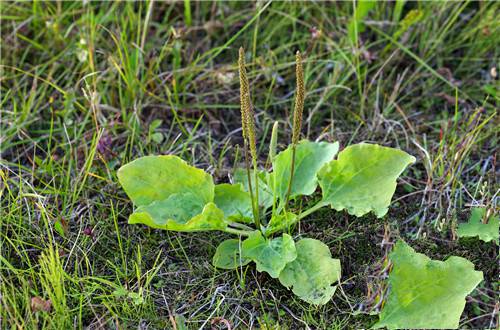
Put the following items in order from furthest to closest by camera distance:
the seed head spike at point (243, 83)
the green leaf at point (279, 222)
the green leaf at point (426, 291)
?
the green leaf at point (279, 222)
the green leaf at point (426, 291)
the seed head spike at point (243, 83)

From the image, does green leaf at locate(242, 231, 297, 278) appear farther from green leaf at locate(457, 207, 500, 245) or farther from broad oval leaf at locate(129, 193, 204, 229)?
green leaf at locate(457, 207, 500, 245)

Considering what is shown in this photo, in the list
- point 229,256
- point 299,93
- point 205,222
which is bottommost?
point 229,256

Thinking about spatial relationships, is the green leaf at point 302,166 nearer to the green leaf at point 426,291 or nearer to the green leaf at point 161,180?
the green leaf at point 161,180

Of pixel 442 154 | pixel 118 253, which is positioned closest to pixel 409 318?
pixel 442 154

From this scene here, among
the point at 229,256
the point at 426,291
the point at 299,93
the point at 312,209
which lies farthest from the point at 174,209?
the point at 426,291

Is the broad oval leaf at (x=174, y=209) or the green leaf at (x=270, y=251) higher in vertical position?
the broad oval leaf at (x=174, y=209)

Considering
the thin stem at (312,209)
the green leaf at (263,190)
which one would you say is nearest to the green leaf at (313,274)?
the thin stem at (312,209)

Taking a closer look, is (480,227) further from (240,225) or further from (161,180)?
(161,180)
